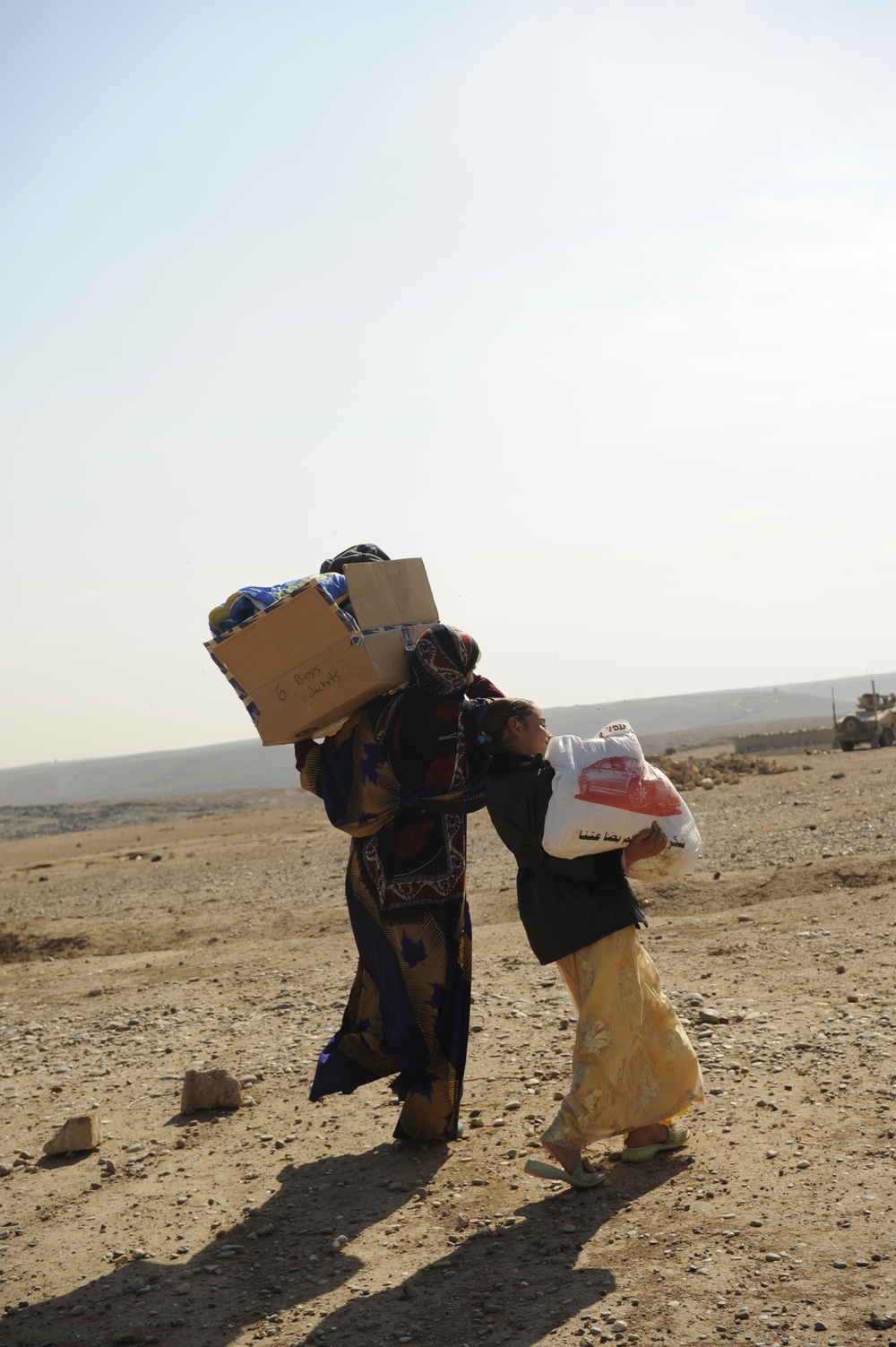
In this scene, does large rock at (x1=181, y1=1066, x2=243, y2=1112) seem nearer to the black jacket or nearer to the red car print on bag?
the black jacket

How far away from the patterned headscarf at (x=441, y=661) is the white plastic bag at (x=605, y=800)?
624mm

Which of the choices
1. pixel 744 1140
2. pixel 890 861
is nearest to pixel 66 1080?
pixel 744 1140

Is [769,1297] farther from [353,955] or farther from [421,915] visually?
[353,955]

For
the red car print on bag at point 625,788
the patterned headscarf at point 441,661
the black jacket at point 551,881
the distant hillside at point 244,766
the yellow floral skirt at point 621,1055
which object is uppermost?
the patterned headscarf at point 441,661

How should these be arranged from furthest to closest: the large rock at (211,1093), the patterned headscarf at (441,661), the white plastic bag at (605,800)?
the large rock at (211,1093) → the patterned headscarf at (441,661) → the white plastic bag at (605,800)

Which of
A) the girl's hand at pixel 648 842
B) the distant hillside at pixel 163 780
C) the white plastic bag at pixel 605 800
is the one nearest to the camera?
the white plastic bag at pixel 605 800

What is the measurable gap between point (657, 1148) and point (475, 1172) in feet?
2.34

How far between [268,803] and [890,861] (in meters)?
37.0

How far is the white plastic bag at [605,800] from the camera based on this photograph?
4027mm

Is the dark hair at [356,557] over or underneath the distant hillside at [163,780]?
over

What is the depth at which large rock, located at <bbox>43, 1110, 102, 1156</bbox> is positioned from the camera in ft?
17.8

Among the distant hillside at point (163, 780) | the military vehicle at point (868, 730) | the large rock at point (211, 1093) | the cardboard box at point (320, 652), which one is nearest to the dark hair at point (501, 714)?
the cardboard box at point (320, 652)

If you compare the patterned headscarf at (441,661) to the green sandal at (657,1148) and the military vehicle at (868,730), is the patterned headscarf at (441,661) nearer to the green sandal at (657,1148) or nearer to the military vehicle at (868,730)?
the green sandal at (657,1148)

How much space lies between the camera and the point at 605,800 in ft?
13.2
